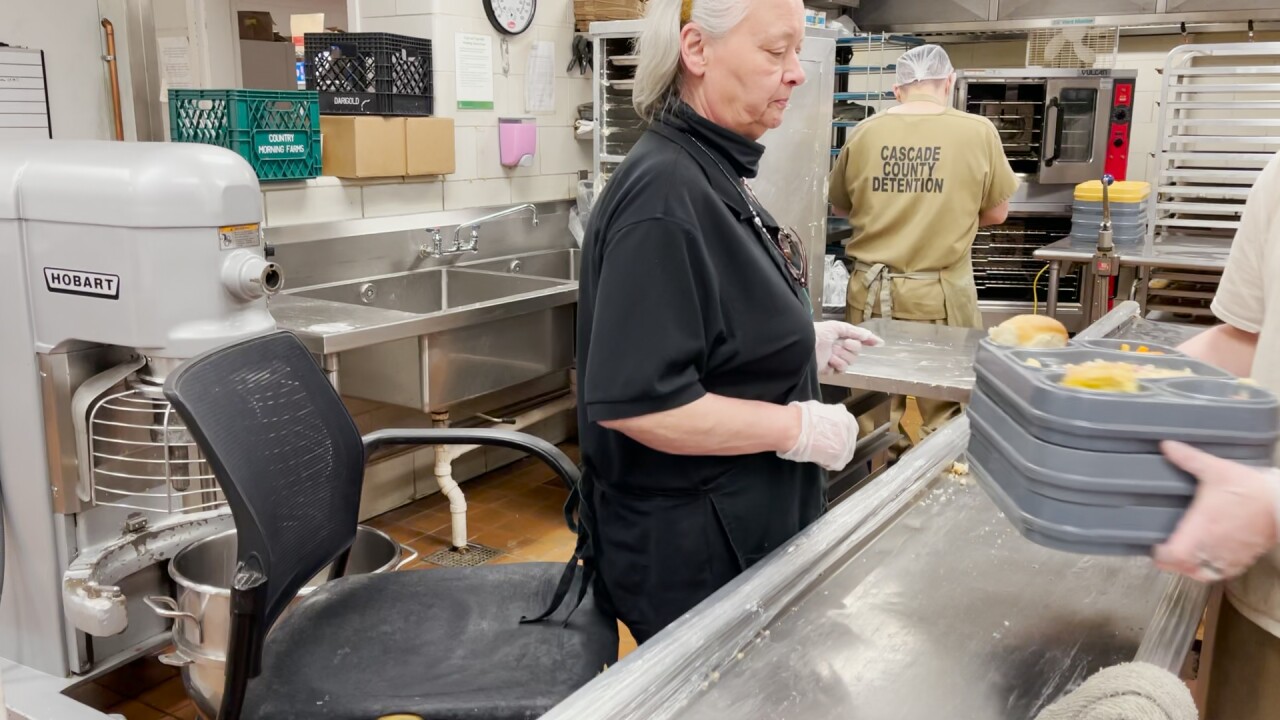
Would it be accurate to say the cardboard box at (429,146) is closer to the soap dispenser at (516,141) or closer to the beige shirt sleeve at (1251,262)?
the soap dispenser at (516,141)

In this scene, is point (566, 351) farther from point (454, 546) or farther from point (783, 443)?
point (783, 443)

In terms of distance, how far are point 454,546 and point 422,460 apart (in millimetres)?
596

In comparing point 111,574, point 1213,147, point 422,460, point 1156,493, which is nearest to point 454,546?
point 422,460

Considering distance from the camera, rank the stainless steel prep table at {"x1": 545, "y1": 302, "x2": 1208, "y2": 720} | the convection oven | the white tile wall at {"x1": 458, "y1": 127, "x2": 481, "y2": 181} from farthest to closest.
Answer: the convection oven → the white tile wall at {"x1": 458, "y1": 127, "x2": 481, "y2": 181} → the stainless steel prep table at {"x1": 545, "y1": 302, "x2": 1208, "y2": 720}

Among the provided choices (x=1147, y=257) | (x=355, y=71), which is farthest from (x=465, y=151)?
(x=1147, y=257)

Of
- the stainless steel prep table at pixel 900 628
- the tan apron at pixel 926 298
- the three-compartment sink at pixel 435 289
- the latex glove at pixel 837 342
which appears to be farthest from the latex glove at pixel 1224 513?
the three-compartment sink at pixel 435 289

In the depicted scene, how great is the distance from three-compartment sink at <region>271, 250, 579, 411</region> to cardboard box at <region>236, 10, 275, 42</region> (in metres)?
1.75

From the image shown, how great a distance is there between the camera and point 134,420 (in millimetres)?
2000

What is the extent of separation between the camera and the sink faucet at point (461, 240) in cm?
392

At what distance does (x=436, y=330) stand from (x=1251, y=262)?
2.38 m

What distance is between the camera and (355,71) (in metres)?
3.55

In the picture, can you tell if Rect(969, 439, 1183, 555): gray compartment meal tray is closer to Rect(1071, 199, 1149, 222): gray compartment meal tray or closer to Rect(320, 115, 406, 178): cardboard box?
Rect(320, 115, 406, 178): cardboard box

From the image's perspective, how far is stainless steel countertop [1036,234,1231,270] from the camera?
13.4 feet

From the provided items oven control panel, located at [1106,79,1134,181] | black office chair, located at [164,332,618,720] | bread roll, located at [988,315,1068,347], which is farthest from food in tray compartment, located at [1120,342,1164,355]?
oven control panel, located at [1106,79,1134,181]
